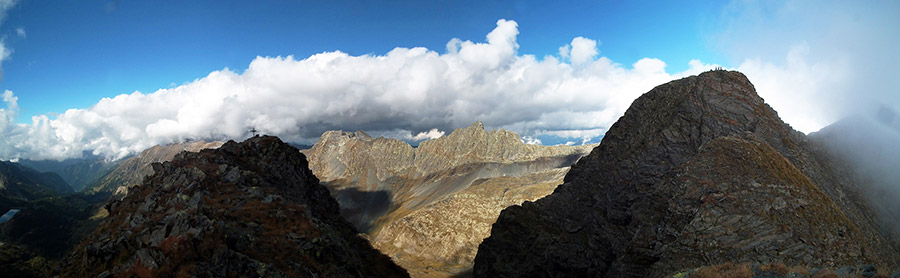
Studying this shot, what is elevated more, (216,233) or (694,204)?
(216,233)

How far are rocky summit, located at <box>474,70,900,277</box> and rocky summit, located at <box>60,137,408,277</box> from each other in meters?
38.3

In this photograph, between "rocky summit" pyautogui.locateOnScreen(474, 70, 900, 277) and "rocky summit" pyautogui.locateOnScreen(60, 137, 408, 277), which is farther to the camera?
"rocky summit" pyautogui.locateOnScreen(474, 70, 900, 277)

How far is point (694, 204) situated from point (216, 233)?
5594 cm

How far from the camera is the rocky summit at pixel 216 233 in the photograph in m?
22.4

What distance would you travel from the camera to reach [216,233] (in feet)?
79.3

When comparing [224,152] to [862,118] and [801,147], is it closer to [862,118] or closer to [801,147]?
[801,147]

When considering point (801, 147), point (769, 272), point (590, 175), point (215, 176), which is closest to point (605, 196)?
point (590, 175)

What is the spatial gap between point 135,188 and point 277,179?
48.8ft

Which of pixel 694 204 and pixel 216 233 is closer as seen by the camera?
pixel 216 233

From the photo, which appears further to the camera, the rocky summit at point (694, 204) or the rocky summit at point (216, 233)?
the rocky summit at point (694, 204)

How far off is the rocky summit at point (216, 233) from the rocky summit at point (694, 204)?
1506 inches

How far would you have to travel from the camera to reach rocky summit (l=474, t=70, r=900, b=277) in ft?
134

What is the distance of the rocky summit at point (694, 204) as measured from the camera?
40781 millimetres

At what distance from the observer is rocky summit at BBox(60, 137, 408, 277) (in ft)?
73.4
